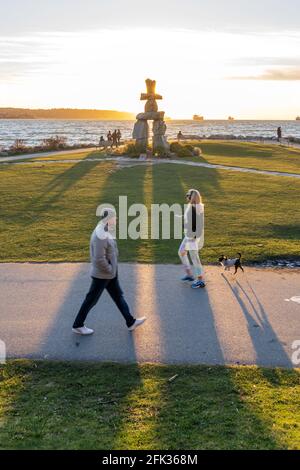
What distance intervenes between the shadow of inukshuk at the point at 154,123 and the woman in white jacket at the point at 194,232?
23484 mm

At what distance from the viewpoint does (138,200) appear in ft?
55.2

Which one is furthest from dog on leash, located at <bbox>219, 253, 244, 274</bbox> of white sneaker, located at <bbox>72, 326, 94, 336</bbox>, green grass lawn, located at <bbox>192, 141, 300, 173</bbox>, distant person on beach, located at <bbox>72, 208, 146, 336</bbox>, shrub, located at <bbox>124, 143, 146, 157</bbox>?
shrub, located at <bbox>124, 143, 146, 157</bbox>

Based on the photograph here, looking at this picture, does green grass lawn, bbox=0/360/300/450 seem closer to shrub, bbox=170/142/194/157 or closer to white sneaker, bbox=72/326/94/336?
white sneaker, bbox=72/326/94/336

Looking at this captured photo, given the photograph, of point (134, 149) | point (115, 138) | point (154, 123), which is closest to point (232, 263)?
point (134, 149)

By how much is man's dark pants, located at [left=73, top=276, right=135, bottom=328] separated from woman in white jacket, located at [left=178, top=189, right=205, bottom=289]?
202 cm

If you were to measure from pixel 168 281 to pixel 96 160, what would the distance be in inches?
837

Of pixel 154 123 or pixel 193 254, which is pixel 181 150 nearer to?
pixel 154 123

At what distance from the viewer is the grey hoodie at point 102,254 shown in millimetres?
6527

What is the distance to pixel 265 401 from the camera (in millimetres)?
5254

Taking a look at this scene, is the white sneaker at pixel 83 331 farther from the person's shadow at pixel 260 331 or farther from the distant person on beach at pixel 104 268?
the person's shadow at pixel 260 331

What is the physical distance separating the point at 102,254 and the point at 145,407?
2159mm

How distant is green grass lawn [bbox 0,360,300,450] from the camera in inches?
178

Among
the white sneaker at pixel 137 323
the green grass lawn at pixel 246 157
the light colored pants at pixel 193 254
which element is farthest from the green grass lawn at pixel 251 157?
Answer: the white sneaker at pixel 137 323
